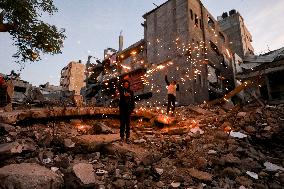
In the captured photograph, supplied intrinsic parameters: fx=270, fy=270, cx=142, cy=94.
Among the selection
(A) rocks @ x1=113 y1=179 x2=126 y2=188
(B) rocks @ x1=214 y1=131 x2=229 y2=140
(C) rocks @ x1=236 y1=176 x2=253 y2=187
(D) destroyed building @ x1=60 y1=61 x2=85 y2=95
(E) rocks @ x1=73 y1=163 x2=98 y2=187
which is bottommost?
(C) rocks @ x1=236 y1=176 x2=253 y2=187

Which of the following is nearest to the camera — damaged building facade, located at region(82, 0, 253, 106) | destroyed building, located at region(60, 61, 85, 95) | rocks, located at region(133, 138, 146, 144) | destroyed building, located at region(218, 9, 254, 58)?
rocks, located at region(133, 138, 146, 144)

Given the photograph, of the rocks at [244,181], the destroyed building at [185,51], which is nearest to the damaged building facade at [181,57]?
the destroyed building at [185,51]

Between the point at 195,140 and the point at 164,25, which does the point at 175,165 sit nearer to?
the point at 195,140

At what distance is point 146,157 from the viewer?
6.56 metres

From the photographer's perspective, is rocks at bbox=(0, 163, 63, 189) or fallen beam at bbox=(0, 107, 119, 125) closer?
rocks at bbox=(0, 163, 63, 189)

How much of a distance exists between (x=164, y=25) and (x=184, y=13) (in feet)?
7.26

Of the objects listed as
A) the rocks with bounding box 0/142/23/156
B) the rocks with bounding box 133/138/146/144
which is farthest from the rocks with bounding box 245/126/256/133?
the rocks with bounding box 0/142/23/156

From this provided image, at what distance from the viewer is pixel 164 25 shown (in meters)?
23.1

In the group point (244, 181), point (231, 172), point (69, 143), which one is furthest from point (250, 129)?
point (69, 143)

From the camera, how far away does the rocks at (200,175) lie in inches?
235

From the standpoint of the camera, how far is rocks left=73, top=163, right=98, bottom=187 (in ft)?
16.7

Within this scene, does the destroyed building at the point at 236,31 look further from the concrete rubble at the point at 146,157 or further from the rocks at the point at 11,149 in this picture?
the rocks at the point at 11,149

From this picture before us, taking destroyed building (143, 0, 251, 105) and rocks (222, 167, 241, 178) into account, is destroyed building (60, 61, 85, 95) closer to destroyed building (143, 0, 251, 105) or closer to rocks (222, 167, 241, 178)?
destroyed building (143, 0, 251, 105)

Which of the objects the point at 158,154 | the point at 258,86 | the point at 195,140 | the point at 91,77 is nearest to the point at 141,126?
the point at 195,140
